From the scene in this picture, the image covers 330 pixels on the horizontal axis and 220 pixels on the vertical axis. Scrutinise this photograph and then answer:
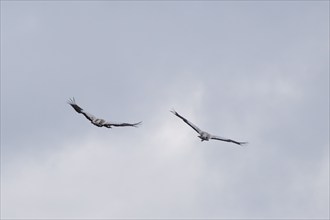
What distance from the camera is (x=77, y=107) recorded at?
157875 mm

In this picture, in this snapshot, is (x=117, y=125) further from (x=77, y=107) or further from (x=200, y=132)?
(x=200, y=132)

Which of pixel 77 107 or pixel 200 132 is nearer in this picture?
pixel 77 107

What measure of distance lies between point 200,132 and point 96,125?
2710 centimetres

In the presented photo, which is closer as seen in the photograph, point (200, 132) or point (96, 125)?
point (96, 125)

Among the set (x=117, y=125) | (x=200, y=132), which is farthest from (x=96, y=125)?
(x=200, y=132)

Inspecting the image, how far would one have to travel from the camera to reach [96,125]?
152m

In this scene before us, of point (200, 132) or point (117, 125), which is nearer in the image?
point (117, 125)

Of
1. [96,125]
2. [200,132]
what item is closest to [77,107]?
[96,125]

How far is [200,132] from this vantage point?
17088cm

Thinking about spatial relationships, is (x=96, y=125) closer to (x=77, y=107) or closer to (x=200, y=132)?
(x=77, y=107)

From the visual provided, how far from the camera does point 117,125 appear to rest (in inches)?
5861

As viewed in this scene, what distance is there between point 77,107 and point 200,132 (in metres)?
27.0

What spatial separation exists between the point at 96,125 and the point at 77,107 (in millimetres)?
7967
